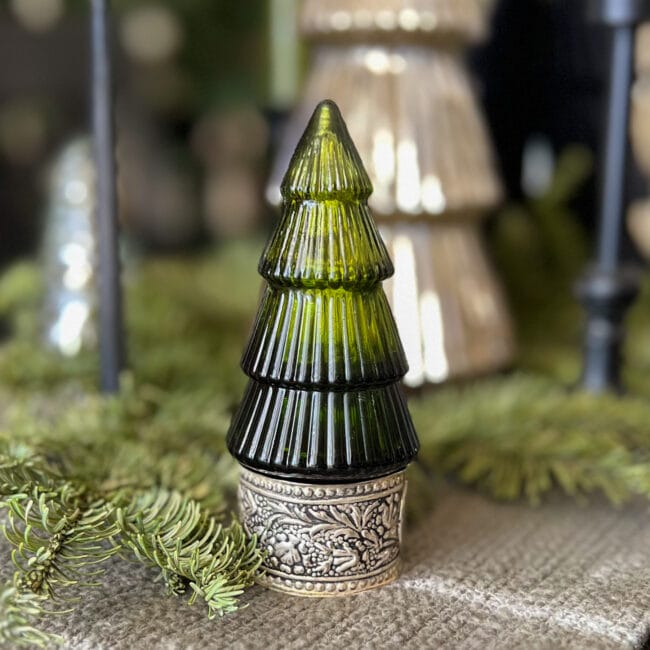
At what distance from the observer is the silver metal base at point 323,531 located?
391 mm

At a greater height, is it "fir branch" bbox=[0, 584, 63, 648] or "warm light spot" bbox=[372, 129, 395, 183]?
"warm light spot" bbox=[372, 129, 395, 183]

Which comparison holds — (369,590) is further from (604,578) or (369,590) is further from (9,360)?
(9,360)

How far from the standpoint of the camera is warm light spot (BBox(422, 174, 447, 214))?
61 centimetres

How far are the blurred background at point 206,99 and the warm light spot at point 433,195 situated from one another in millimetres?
202

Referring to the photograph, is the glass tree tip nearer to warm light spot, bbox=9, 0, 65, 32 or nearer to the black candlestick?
the black candlestick

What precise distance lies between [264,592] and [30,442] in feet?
0.48

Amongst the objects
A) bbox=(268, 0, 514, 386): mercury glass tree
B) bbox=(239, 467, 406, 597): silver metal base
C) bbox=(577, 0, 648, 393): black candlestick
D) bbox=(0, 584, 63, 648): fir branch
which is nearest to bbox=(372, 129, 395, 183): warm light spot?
bbox=(268, 0, 514, 386): mercury glass tree

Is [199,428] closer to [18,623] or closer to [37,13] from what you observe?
[18,623]

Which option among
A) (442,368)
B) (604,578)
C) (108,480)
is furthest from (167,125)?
(604,578)

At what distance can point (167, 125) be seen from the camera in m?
0.95

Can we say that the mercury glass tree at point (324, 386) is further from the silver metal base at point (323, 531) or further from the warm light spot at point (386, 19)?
the warm light spot at point (386, 19)

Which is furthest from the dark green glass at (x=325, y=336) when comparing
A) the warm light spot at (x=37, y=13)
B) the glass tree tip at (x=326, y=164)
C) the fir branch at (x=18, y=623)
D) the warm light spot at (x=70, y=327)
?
the warm light spot at (x=37, y=13)

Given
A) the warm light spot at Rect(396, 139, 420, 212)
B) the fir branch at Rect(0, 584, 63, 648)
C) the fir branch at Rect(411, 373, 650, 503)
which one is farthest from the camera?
the warm light spot at Rect(396, 139, 420, 212)

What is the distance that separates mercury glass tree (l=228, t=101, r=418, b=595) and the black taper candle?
16 cm
